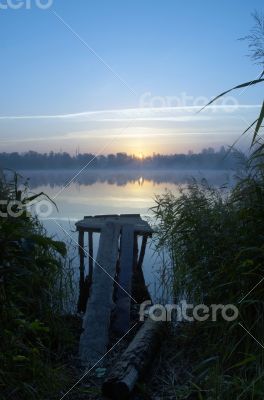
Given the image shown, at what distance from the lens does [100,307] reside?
539cm

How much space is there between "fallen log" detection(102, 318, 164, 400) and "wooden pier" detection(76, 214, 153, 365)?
1.50 ft

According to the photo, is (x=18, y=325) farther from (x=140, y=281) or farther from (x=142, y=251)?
(x=142, y=251)

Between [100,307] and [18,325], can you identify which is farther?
[100,307]

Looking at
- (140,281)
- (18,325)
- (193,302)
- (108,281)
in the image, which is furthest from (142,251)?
(18,325)

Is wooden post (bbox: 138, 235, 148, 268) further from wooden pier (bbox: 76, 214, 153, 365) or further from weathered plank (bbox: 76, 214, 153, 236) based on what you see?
weathered plank (bbox: 76, 214, 153, 236)

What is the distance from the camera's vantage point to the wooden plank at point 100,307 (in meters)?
4.80

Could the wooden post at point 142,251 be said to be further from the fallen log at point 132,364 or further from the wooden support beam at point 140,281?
the fallen log at point 132,364

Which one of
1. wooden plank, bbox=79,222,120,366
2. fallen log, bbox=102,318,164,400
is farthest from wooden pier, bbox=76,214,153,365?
fallen log, bbox=102,318,164,400

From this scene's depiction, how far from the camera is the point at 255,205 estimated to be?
171 inches

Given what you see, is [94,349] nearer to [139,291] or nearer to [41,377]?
[41,377]

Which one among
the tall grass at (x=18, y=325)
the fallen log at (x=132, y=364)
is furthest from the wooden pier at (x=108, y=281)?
the tall grass at (x=18, y=325)

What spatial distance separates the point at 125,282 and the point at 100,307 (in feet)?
3.29

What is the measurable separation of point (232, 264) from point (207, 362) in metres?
0.72

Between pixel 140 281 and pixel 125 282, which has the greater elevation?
pixel 125 282
